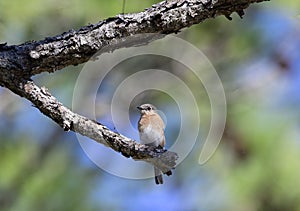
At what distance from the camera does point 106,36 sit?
0.72m

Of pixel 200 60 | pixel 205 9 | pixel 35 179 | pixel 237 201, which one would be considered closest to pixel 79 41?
pixel 205 9

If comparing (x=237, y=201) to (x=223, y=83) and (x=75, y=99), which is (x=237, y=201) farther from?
(x=75, y=99)

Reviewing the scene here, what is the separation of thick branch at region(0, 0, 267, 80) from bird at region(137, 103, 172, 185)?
0.16 m

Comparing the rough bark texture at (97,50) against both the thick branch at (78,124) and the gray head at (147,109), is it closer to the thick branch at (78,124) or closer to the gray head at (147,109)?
the thick branch at (78,124)

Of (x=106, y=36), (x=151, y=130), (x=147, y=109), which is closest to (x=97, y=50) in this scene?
(x=106, y=36)

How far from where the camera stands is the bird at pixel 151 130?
32.3 inches

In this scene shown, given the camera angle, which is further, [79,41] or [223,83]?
[223,83]

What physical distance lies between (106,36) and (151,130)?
0.24m

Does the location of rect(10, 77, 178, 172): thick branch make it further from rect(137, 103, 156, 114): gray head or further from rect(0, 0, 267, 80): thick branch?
rect(137, 103, 156, 114): gray head

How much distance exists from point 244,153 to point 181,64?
0.29m

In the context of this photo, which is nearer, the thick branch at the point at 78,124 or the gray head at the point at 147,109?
the thick branch at the point at 78,124

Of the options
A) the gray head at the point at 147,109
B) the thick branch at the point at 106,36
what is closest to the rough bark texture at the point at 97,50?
the thick branch at the point at 106,36

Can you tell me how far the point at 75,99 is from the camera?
4.49ft

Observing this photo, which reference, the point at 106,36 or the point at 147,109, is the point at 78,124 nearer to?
the point at 106,36
